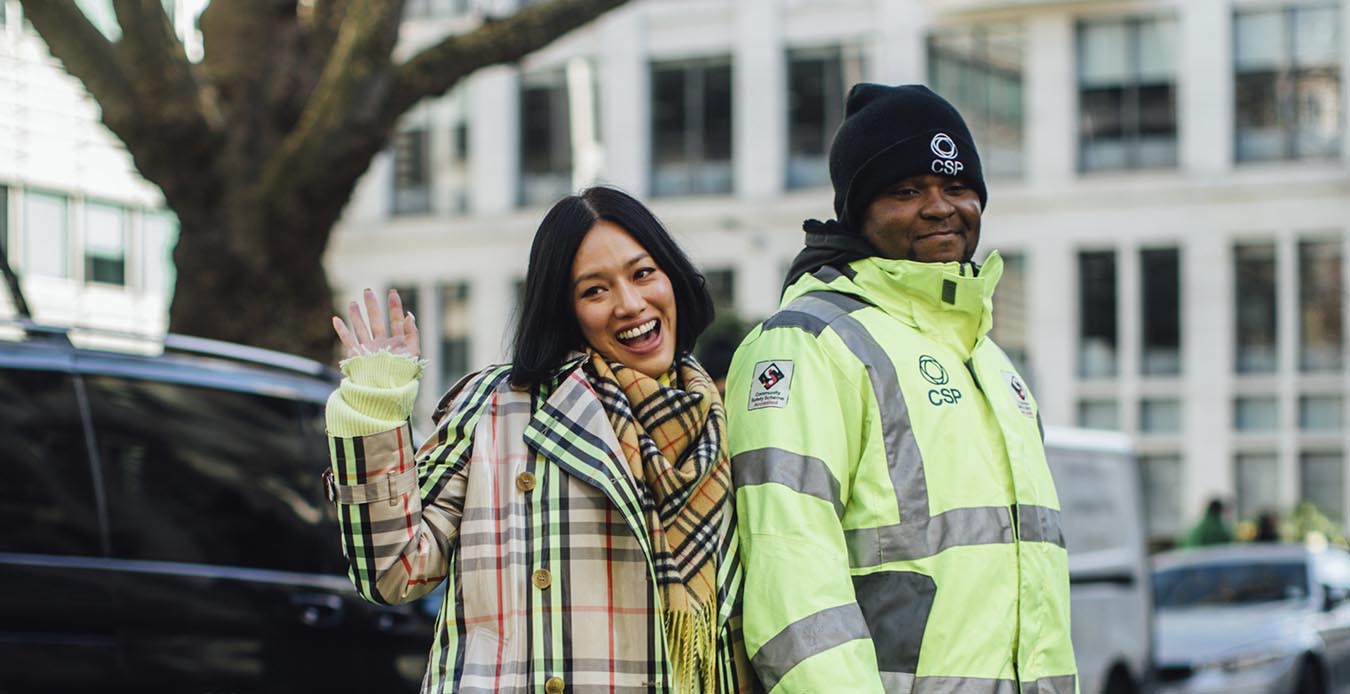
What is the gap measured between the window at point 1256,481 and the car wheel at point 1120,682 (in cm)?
2517

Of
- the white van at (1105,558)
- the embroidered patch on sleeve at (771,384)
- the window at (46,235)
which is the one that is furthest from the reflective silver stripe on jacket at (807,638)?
the window at (46,235)

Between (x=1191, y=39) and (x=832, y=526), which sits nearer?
(x=832, y=526)

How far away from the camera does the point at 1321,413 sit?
34312 mm

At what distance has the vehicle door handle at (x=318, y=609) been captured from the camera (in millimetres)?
5859

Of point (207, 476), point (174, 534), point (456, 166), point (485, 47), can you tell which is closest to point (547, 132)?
point (456, 166)

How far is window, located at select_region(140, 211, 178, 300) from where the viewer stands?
117ft

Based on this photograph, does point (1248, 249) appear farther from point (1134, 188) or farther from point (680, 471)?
point (680, 471)

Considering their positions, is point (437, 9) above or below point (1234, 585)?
above

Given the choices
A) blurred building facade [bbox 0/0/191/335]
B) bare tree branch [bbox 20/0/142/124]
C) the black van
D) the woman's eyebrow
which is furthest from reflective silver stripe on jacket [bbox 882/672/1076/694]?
blurred building facade [bbox 0/0/191/335]

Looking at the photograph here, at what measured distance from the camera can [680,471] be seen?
3.36 meters

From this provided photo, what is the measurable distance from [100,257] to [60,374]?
100 feet

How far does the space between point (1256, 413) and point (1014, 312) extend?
4929mm

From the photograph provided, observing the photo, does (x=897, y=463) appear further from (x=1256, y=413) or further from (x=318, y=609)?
(x=1256, y=413)

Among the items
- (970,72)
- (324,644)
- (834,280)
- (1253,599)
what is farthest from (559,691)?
(970,72)
